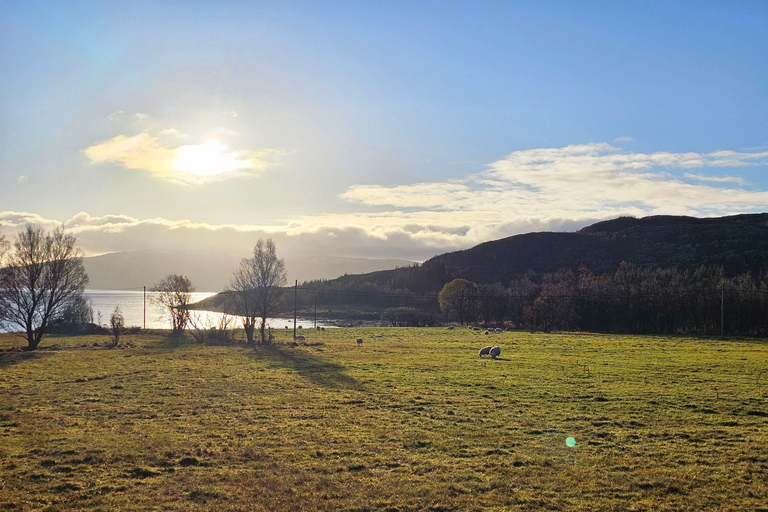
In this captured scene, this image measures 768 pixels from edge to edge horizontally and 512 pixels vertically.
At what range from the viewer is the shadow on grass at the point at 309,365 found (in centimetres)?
2402

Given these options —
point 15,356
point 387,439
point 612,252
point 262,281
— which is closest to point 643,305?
point 262,281

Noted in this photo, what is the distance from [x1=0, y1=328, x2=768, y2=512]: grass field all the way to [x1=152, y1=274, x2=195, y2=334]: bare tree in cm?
3322

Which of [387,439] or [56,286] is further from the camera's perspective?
[56,286]

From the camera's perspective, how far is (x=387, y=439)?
13664mm

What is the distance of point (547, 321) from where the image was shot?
7575cm

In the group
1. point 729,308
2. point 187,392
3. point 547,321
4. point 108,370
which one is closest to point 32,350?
point 108,370

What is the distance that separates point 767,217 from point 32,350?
19453cm

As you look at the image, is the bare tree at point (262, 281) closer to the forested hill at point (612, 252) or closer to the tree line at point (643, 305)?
the tree line at point (643, 305)

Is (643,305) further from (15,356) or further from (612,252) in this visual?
(612,252)

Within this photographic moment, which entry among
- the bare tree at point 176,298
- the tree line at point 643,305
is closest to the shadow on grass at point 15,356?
the bare tree at point 176,298

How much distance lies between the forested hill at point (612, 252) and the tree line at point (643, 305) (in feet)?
140

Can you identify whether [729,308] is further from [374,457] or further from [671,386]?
[374,457]

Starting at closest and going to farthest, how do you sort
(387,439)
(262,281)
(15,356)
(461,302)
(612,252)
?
(387,439) → (15,356) → (262,281) → (461,302) → (612,252)

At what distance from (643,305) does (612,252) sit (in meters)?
84.9
